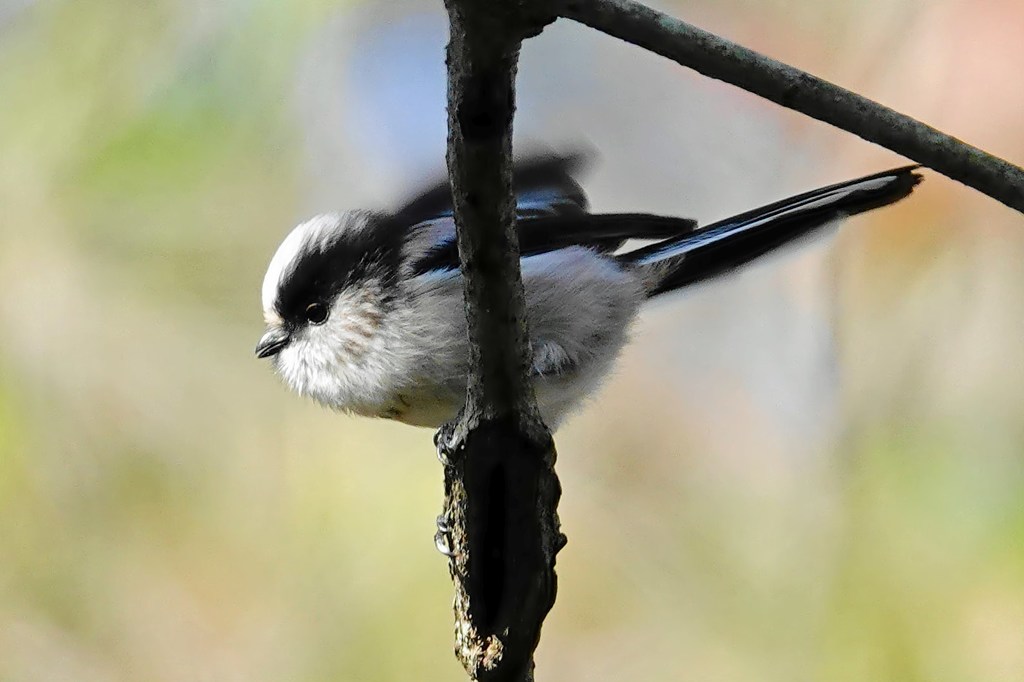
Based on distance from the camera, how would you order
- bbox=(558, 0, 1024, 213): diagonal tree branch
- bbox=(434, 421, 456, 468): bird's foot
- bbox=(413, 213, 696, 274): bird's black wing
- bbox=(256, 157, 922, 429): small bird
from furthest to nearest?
bbox=(413, 213, 696, 274): bird's black wing
bbox=(256, 157, 922, 429): small bird
bbox=(434, 421, 456, 468): bird's foot
bbox=(558, 0, 1024, 213): diagonal tree branch

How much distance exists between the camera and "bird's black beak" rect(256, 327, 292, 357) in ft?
6.21

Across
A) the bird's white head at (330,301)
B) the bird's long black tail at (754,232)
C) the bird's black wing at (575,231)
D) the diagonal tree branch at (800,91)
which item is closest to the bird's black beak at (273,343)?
the bird's white head at (330,301)

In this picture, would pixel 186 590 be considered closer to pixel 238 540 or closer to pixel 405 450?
pixel 238 540

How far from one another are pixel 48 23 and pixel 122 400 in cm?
113

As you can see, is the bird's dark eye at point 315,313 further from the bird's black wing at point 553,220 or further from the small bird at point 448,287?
the bird's black wing at point 553,220

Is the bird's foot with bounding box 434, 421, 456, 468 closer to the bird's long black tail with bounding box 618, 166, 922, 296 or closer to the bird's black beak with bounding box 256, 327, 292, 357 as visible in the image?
the bird's long black tail with bounding box 618, 166, 922, 296

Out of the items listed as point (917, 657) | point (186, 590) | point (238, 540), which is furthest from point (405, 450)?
point (917, 657)

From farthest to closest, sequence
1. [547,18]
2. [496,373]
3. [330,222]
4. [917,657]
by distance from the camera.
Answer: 1. [917,657]
2. [330,222]
3. [496,373]
4. [547,18]

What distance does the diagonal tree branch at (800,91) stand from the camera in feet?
2.63

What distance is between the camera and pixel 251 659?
2793mm

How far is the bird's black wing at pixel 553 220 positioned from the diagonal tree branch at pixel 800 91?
936mm

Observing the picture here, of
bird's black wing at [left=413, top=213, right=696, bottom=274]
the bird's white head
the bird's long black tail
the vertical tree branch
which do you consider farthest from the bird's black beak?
the vertical tree branch

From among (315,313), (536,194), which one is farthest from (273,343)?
(536,194)

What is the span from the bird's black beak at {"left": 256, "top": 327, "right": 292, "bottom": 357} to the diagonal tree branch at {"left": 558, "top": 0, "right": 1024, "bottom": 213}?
1.23 meters
